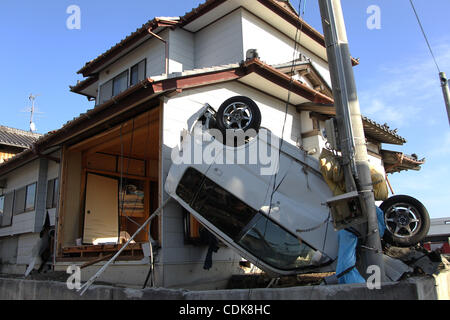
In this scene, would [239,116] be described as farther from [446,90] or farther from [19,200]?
[19,200]

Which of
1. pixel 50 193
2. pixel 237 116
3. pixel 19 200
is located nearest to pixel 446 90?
pixel 237 116

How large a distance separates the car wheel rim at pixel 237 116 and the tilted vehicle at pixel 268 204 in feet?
1.71

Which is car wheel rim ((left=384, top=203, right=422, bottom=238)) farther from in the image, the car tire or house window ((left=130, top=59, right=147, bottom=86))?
house window ((left=130, top=59, right=147, bottom=86))

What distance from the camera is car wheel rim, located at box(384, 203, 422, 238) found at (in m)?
4.95

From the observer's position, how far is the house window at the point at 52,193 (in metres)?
11.9

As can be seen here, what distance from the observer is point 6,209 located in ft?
49.4

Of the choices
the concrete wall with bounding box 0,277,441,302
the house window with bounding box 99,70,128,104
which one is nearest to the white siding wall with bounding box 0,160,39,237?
the house window with bounding box 99,70,128,104

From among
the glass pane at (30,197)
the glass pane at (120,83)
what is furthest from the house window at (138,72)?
the glass pane at (30,197)

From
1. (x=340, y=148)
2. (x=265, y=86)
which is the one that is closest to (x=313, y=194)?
(x=340, y=148)

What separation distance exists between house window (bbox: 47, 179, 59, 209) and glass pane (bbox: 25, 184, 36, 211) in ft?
2.99

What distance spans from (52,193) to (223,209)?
8.53m

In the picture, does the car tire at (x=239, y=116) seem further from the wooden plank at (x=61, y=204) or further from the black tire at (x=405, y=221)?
the wooden plank at (x=61, y=204)

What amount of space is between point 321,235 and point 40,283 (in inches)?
209

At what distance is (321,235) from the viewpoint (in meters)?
5.30
